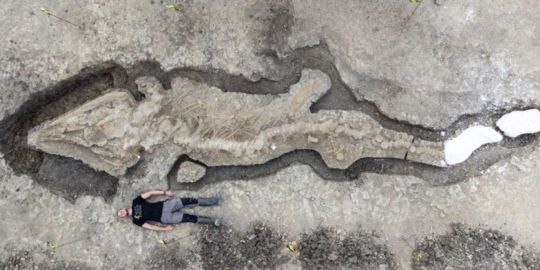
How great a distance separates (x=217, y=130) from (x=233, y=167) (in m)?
0.50

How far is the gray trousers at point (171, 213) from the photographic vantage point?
15.1 ft

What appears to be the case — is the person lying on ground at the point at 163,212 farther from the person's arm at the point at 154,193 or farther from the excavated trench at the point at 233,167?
the excavated trench at the point at 233,167

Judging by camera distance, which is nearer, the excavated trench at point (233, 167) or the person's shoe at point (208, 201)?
the person's shoe at point (208, 201)

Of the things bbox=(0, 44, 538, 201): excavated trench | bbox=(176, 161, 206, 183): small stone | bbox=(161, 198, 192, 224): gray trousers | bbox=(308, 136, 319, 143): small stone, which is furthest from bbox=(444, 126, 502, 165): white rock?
bbox=(161, 198, 192, 224): gray trousers

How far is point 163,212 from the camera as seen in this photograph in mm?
4594

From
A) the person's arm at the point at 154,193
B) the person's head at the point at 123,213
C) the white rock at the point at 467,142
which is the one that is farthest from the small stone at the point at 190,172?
the white rock at the point at 467,142

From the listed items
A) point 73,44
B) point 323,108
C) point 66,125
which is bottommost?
point 66,125

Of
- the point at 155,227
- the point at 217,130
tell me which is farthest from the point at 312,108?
the point at 155,227

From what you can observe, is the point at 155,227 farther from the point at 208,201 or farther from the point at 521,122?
the point at 521,122

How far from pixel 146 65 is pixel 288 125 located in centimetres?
187

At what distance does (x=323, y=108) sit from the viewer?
4.82 meters

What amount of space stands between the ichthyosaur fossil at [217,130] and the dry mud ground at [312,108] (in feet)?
0.66

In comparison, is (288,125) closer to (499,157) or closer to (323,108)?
(323,108)

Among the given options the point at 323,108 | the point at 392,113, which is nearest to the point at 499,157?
the point at 392,113
